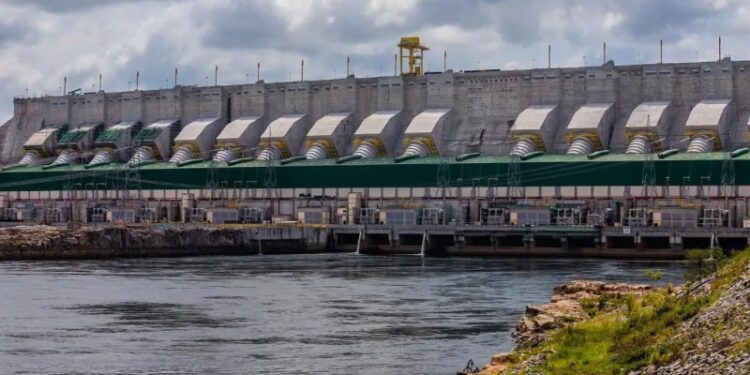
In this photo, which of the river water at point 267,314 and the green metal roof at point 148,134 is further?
the green metal roof at point 148,134

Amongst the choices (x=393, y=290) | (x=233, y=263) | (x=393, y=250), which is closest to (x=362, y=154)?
(x=393, y=250)

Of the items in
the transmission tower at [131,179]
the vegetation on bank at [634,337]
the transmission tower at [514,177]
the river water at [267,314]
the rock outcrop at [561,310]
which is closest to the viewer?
the vegetation on bank at [634,337]

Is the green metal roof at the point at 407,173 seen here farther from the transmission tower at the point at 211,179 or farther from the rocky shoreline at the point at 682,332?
the rocky shoreline at the point at 682,332

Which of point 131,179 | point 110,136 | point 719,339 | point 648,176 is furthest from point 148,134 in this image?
point 719,339

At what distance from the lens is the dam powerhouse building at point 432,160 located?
104 meters

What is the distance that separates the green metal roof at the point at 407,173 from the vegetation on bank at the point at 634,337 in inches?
3035

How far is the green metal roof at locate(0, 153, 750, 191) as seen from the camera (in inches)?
4195

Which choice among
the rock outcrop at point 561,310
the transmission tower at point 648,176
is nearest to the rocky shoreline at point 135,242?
the transmission tower at point 648,176

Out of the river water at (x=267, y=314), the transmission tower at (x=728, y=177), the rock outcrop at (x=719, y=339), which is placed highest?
the transmission tower at (x=728, y=177)

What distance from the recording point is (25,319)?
1885 inches

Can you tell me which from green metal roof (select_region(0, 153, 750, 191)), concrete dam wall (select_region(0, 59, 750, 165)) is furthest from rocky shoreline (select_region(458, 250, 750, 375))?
concrete dam wall (select_region(0, 59, 750, 165))

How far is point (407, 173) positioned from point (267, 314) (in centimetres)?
6934

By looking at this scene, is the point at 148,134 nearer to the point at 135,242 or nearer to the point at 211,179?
the point at 211,179

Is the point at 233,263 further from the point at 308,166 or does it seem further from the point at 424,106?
the point at 424,106
